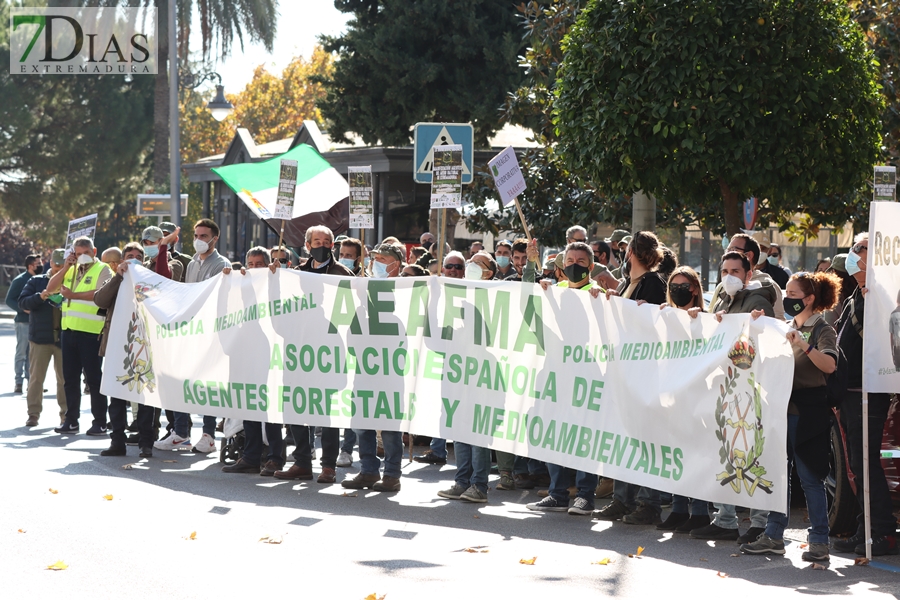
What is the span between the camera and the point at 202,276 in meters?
12.0

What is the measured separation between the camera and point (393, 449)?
977 cm

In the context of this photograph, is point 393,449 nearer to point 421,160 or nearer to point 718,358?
point 718,358

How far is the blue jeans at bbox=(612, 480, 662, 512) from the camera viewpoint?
8.65 meters

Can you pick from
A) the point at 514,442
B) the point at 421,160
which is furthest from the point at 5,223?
the point at 514,442

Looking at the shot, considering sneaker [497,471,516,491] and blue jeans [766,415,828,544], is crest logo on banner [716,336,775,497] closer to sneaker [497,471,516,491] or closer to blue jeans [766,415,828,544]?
blue jeans [766,415,828,544]

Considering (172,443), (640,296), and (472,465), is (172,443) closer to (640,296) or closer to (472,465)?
(472,465)

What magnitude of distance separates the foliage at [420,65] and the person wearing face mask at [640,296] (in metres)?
19.2

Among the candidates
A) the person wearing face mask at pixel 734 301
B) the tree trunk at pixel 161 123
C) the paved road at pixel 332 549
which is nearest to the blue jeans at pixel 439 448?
the paved road at pixel 332 549

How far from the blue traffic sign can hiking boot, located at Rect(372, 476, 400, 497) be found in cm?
404

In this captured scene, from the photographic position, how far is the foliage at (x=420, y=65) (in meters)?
28.2

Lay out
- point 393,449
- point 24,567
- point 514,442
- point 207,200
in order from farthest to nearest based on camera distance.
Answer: point 207,200 < point 393,449 < point 514,442 < point 24,567

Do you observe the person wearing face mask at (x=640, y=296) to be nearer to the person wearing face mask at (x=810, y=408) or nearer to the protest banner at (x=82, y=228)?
the person wearing face mask at (x=810, y=408)

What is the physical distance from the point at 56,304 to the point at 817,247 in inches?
619

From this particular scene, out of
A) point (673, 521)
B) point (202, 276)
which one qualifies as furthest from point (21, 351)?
point (673, 521)
